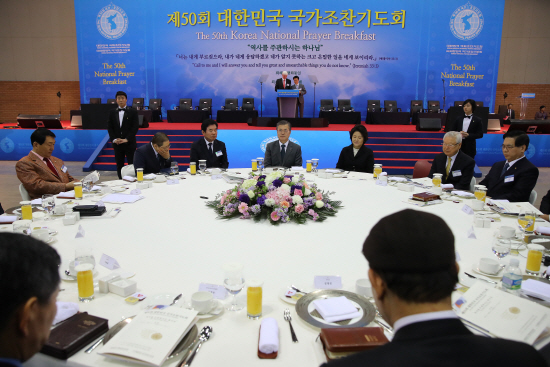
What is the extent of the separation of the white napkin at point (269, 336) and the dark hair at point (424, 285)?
0.53 metres

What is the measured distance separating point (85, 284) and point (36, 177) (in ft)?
7.48

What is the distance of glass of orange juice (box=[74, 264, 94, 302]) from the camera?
1553mm

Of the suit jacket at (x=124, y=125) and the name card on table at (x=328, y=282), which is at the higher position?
the suit jacket at (x=124, y=125)

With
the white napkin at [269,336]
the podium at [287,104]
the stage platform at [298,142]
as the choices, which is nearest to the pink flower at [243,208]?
the white napkin at [269,336]

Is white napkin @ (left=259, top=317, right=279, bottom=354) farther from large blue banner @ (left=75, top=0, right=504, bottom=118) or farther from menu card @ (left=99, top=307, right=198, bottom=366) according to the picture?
large blue banner @ (left=75, top=0, right=504, bottom=118)

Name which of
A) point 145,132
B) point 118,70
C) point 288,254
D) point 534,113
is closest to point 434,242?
point 288,254

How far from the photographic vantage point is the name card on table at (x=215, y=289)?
1601 mm

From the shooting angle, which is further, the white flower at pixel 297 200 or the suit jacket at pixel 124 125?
the suit jacket at pixel 124 125

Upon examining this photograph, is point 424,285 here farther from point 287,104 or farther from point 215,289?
point 287,104

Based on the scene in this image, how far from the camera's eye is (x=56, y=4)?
11.8 m

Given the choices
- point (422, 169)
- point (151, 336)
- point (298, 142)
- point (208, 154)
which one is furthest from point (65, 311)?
point (298, 142)

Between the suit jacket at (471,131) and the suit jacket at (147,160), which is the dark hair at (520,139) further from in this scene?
the suit jacket at (147,160)

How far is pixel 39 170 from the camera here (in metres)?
3.44

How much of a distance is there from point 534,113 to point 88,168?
12.8 metres
